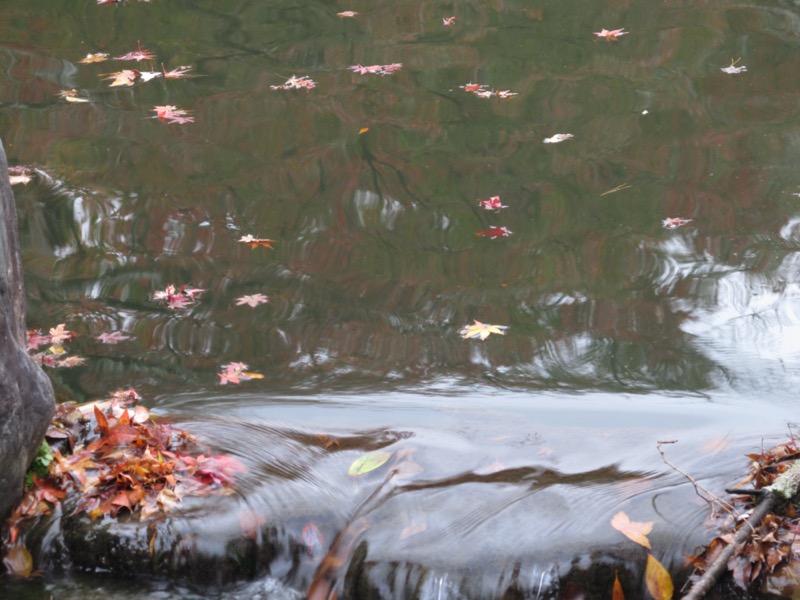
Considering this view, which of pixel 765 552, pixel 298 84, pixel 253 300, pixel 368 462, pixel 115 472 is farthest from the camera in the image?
pixel 298 84

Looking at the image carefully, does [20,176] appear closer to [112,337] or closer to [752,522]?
[112,337]

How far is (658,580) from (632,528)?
199 millimetres

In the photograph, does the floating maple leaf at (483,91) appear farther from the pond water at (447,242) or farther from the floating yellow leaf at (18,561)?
the floating yellow leaf at (18,561)

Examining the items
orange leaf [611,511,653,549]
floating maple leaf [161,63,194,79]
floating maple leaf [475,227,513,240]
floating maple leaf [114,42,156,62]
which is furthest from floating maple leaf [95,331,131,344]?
floating maple leaf [114,42,156,62]

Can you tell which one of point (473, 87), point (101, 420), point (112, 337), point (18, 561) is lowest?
point (18, 561)

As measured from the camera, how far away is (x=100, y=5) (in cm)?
1062

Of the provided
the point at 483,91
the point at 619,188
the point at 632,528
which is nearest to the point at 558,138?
the point at 619,188

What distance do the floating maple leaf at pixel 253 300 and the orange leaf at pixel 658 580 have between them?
9.27 feet

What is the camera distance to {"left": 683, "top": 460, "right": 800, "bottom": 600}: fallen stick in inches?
111

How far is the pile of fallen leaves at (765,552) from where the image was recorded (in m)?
2.86

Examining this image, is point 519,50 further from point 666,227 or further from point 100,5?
point 100,5

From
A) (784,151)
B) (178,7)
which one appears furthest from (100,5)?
(784,151)

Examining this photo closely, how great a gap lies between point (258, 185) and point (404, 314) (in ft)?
6.99

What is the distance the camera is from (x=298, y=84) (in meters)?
8.46
